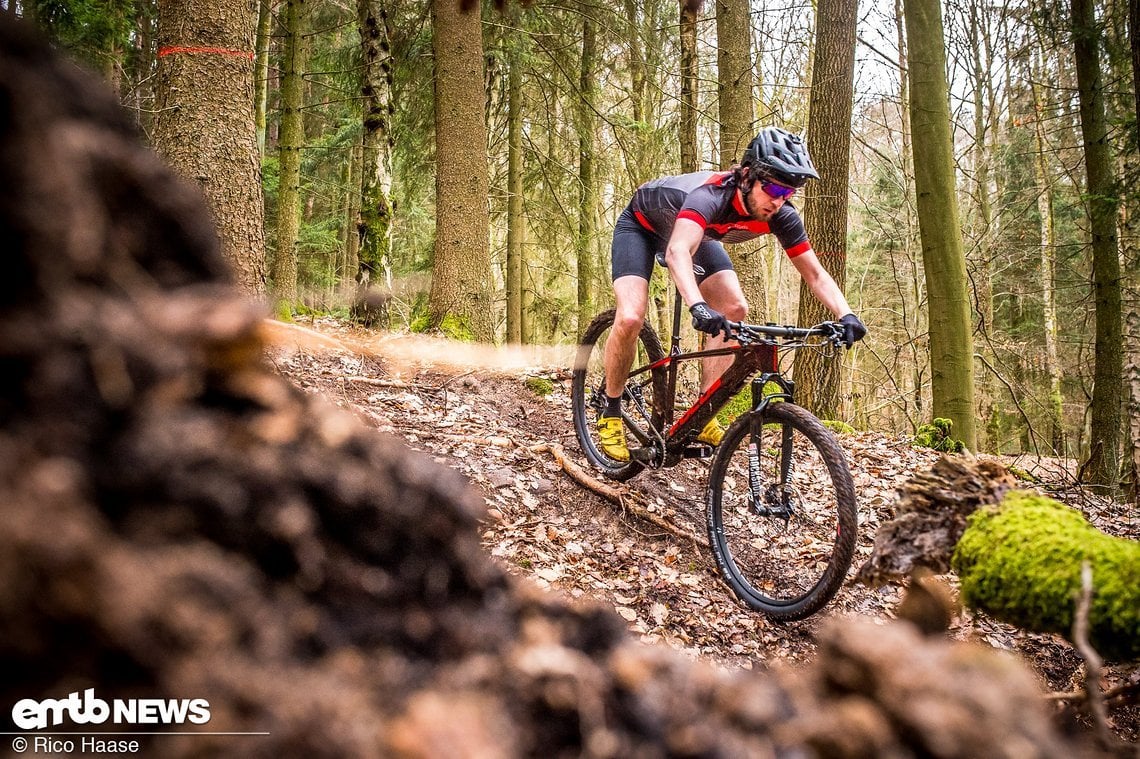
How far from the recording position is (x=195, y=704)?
55cm

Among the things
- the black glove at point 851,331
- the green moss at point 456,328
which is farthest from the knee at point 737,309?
the green moss at point 456,328

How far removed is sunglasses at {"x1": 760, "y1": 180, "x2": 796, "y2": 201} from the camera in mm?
4008

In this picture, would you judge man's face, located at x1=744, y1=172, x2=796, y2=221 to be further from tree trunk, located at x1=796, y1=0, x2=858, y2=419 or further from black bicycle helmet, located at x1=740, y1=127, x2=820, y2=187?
tree trunk, located at x1=796, y1=0, x2=858, y2=419

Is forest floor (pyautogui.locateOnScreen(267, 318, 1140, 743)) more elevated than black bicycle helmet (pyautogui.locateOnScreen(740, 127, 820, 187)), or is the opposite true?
black bicycle helmet (pyautogui.locateOnScreen(740, 127, 820, 187))

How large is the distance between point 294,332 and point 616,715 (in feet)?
3.44

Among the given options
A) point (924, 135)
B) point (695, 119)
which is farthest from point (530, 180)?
point (924, 135)

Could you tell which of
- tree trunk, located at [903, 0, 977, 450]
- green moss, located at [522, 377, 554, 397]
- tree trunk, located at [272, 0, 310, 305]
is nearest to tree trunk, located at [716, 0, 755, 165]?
tree trunk, located at [903, 0, 977, 450]

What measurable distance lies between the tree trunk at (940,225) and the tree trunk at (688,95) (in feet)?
10.0

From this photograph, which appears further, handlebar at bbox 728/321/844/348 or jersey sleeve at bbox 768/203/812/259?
jersey sleeve at bbox 768/203/812/259

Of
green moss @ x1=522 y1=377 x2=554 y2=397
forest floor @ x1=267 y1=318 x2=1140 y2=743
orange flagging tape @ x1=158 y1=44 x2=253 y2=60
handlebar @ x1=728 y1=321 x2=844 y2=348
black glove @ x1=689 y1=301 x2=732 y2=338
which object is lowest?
forest floor @ x1=267 y1=318 x2=1140 y2=743

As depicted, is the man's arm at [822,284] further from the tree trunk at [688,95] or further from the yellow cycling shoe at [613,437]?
the tree trunk at [688,95]

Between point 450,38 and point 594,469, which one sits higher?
point 450,38

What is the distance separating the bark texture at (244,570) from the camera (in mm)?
549

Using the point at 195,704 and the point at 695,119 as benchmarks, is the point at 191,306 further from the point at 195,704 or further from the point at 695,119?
the point at 695,119
